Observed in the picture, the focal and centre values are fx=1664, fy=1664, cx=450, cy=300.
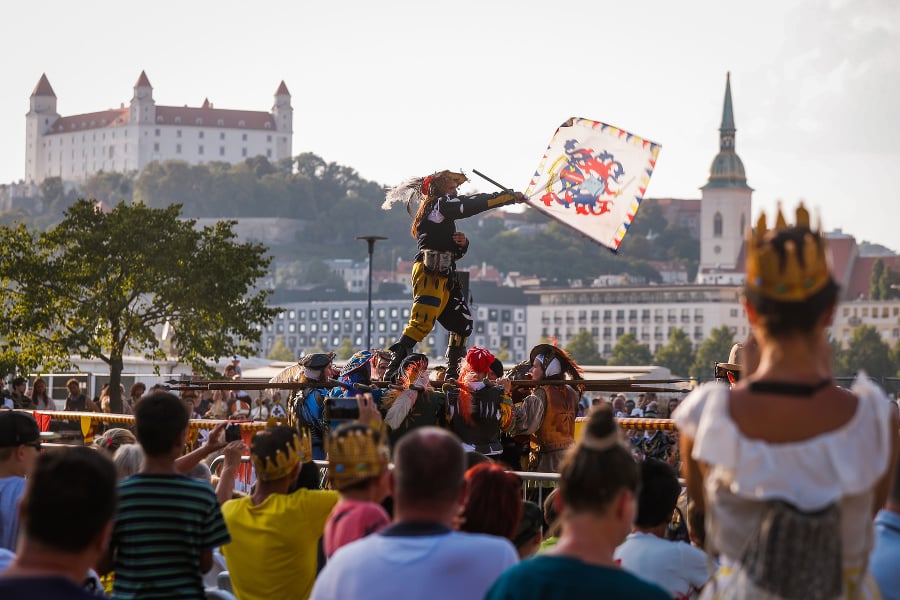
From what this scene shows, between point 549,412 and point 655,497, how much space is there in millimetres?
6790

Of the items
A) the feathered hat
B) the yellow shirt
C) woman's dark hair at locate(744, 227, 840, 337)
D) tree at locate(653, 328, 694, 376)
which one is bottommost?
tree at locate(653, 328, 694, 376)

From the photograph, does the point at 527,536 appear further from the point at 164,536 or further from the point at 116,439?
the point at 116,439

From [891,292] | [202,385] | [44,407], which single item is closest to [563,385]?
[202,385]

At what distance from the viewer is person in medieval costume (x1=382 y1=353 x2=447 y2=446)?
12.3m

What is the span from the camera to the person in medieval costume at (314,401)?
12.1 metres

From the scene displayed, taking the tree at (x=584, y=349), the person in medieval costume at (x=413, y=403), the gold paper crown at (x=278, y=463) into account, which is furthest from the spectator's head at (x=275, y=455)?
the tree at (x=584, y=349)

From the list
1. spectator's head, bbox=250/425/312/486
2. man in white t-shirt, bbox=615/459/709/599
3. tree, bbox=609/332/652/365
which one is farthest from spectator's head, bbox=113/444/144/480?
tree, bbox=609/332/652/365

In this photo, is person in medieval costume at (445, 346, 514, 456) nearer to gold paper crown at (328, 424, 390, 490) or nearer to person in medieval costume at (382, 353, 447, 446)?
person in medieval costume at (382, 353, 447, 446)

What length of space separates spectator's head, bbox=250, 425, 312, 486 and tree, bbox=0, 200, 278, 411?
110 ft

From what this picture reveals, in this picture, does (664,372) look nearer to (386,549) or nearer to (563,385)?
(563,385)

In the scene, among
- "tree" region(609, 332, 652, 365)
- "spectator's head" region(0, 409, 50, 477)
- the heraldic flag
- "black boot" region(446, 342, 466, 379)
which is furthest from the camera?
"tree" region(609, 332, 652, 365)

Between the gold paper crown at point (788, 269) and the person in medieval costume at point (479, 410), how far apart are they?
26.0ft

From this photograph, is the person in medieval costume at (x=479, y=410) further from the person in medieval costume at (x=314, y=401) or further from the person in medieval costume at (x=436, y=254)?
the person in medieval costume at (x=314, y=401)

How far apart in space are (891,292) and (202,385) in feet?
548
